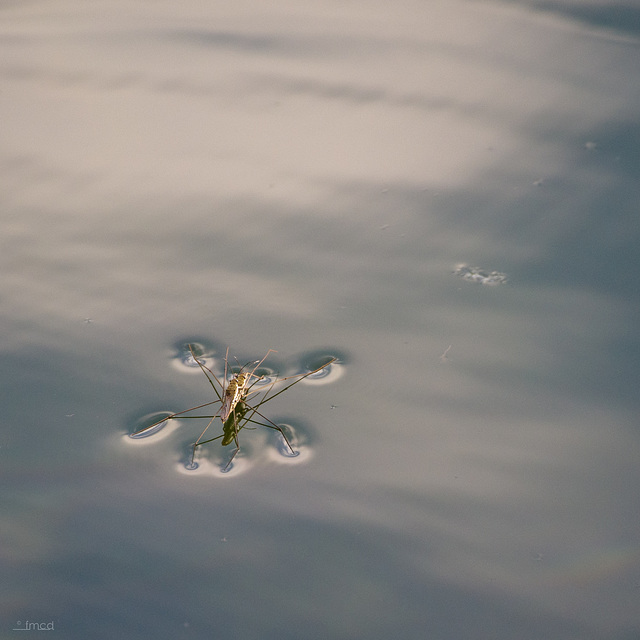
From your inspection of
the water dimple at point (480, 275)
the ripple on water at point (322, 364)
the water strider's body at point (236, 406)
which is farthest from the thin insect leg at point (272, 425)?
the water dimple at point (480, 275)

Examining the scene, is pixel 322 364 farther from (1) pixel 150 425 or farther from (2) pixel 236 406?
(1) pixel 150 425

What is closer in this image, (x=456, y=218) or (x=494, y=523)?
(x=494, y=523)

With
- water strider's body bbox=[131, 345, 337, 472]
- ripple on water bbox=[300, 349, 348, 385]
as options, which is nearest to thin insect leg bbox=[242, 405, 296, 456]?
water strider's body bbox=[131, 345, 337, 472]

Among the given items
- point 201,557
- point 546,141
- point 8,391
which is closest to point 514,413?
point 201,557

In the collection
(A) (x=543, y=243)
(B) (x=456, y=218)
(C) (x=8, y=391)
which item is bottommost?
(C) (x=8, y=391)

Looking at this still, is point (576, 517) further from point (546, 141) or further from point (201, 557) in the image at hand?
point (546, 141)

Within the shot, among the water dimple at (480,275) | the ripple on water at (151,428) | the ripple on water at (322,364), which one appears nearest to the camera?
the ripple on water at (151,428)

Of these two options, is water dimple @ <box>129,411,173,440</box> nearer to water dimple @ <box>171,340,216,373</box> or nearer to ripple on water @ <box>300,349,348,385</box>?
water dimple @ <box>171,340,216,373</box>

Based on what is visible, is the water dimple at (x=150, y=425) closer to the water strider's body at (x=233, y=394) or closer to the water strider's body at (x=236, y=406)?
the water strider's body at (x=236, y=406)
